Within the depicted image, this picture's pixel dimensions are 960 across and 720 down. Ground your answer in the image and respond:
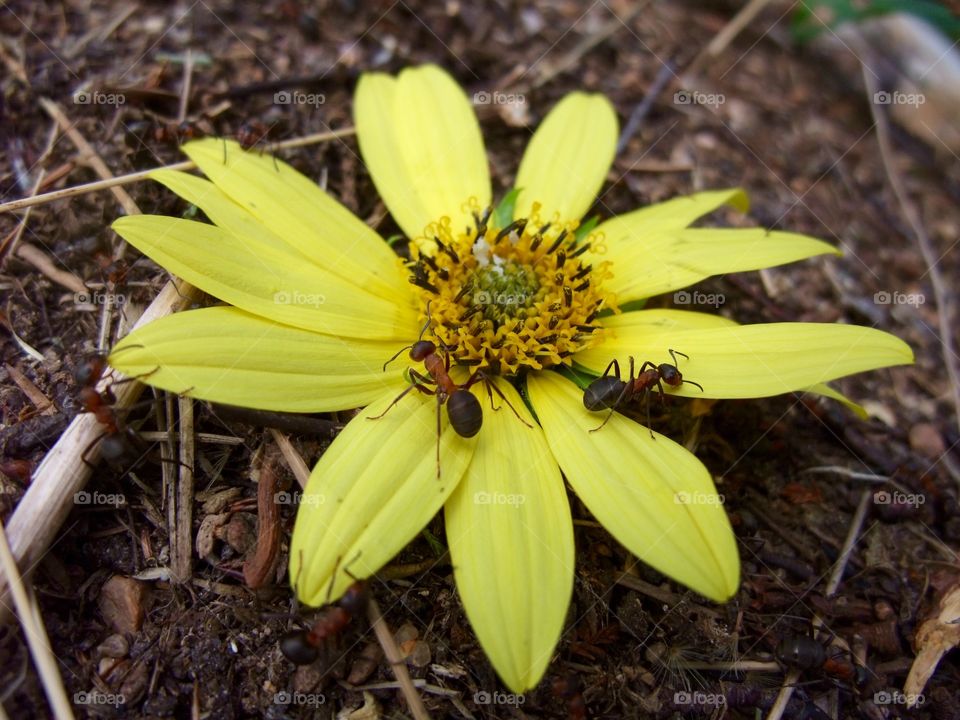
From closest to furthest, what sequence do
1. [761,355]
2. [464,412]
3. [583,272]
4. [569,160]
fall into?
[464,412], [761,355], [583,272], [569,160]

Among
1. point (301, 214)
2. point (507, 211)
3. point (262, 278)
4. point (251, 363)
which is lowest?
point (251, 363)

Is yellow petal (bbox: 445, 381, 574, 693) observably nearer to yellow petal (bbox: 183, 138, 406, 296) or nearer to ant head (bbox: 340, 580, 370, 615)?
ant head (bbox: 340, 580, 370, 615)

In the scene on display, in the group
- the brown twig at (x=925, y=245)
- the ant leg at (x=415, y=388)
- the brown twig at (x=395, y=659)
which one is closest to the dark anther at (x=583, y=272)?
the ant leg at (x=415, y=388)

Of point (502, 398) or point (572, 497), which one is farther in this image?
point (572, 497)

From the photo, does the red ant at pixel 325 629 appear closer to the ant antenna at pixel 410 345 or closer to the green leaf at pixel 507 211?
the ant antenna at pixel 410 345

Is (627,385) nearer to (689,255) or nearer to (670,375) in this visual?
(670,375)

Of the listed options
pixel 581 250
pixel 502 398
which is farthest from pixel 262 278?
pixel 581 250

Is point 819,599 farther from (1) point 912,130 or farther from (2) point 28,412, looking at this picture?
(1) point 912,130

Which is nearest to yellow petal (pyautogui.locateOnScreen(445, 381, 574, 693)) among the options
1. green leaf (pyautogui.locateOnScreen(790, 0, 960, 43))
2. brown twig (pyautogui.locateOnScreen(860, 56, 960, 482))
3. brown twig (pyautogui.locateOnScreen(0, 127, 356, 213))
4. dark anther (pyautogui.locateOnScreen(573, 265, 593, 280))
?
dark anther (pyautogui.locateOnScreen(573, 265, 593, 280))

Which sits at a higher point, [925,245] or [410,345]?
[925,245]
